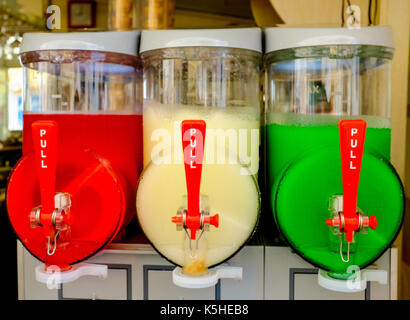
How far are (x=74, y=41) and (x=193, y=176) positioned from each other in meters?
0.28

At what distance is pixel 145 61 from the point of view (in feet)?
2.10

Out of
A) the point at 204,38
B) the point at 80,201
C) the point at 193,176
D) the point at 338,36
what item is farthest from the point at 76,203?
the point at 338,36

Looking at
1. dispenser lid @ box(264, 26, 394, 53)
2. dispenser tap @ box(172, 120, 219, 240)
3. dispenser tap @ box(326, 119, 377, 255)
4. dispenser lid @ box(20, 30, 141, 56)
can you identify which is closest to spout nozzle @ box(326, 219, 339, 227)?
dispenser tap @ box(326, 119, 377, 255)

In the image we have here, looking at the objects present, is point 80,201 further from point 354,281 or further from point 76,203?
point 354,281

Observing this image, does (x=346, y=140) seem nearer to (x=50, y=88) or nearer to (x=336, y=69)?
(x=336, y=69)

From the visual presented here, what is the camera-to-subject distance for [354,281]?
0.55 metres

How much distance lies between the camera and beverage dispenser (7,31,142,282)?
0.55 metres

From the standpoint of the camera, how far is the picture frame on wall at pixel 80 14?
2.06 ft

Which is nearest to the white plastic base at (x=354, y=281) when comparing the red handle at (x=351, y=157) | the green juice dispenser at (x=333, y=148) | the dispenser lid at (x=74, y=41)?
the green juice dispenser at (x=333, y=148)

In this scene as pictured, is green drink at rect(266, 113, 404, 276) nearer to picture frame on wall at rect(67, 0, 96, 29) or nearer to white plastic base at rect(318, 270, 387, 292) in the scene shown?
white plastic base at rect(318, 270, 387, 292)

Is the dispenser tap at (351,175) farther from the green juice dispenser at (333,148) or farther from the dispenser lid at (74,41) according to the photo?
the dispenser lid at (74,41)

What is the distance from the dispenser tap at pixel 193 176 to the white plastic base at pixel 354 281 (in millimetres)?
181

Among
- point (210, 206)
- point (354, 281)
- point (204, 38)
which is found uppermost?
point (204, 38)
